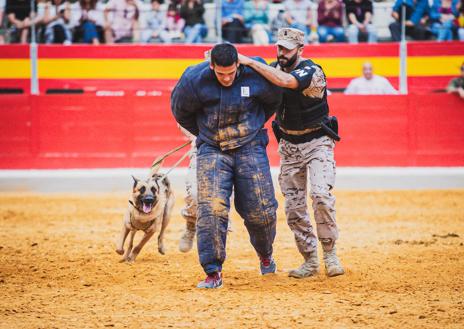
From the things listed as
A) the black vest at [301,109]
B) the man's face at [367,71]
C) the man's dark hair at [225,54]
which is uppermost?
the man's dark hair at [225,54]

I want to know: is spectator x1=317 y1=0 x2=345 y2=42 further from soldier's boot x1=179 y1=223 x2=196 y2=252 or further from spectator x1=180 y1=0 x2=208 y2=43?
soldier's boot x1=179 y1=223 x2=196 y2=252

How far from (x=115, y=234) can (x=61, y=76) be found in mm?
5859

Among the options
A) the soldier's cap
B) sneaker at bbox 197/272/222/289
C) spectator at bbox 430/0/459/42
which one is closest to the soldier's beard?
the soldier's cap

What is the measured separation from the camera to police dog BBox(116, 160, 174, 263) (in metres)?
8.64

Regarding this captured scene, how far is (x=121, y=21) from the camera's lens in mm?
15625

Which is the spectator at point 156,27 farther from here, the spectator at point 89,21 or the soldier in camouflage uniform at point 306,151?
the soldier in camouflage uniform at point 306,151

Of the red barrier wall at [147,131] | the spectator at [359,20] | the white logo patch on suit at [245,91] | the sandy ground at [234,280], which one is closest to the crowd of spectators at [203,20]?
the spectator at [359,20]

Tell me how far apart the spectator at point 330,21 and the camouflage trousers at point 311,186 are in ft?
26.0

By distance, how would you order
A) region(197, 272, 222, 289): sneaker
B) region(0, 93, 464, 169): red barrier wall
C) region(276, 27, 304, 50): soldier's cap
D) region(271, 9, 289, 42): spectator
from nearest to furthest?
region(197, 272, 222, 289): sneaker
region(276, 27, 304, 50): soldier's cap
region(0, 93, 464, 169): red barrier wall
region(271, 9, 289, 42): spectator

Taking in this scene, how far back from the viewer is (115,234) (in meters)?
10.7

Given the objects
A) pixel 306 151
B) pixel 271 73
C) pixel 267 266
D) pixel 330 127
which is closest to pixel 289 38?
pixel 271 73

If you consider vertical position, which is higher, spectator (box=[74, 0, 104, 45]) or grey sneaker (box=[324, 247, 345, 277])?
spectator (box=[74, 0, 104, 45])

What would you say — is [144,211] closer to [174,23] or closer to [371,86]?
[371,86]

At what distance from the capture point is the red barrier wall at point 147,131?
49.2ft
